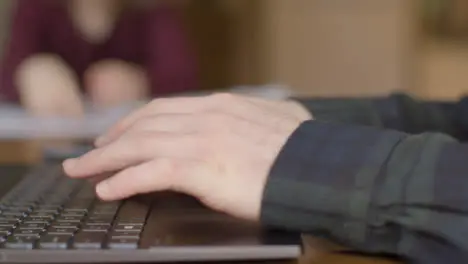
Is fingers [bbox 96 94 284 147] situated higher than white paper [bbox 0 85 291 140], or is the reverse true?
fingers [bbox 96 94 284 147]

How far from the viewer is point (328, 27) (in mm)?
2596

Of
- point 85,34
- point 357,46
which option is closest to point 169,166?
point 85,34

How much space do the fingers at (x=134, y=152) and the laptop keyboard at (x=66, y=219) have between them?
2cm

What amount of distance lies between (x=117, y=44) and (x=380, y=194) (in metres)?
1.63

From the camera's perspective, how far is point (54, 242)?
47 centimetres

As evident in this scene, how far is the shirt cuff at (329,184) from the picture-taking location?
1.62 ft

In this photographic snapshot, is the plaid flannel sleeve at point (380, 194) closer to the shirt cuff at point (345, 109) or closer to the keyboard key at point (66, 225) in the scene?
the keyboard key at point (66, 225)

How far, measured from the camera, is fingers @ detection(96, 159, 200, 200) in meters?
0.54

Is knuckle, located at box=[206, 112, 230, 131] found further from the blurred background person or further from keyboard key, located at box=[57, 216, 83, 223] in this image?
the blurred background person

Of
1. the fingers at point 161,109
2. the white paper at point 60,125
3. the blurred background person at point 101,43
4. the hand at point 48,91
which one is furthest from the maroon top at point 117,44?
the fingers at point 161,109

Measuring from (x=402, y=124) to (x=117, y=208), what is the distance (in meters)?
0.32

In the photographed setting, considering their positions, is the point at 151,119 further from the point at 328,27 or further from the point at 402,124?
the point at 328,27

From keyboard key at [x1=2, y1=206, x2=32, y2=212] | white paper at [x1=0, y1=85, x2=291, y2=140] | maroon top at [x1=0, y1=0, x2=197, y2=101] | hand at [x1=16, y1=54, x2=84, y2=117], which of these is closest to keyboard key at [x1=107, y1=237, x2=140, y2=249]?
keyboard key at [x1=2, y1=206, x2=32, y2=212]

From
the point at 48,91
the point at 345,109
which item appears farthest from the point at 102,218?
the point at 48,91
